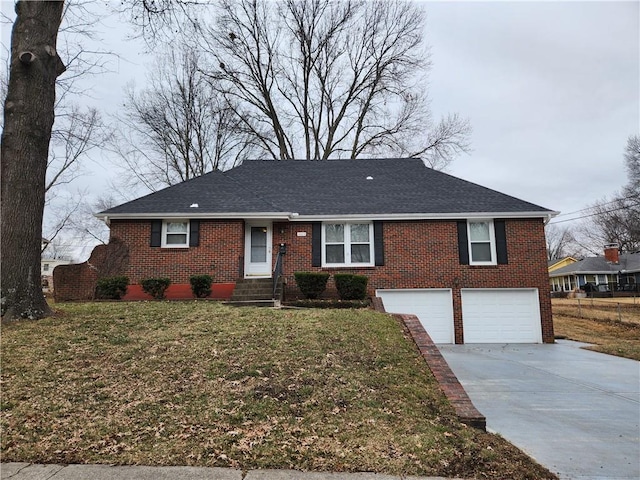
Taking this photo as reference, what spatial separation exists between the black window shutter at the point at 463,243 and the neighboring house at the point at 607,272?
33.9 metres

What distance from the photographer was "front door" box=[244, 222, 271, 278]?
13.6 metres

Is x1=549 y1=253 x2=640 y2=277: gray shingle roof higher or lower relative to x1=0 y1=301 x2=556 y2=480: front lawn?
higher

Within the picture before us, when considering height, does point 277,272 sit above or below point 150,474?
above

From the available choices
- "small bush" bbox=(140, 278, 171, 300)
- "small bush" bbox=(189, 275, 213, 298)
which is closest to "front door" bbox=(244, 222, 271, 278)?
"small bush" bbox=(189, 275, 213, 298)

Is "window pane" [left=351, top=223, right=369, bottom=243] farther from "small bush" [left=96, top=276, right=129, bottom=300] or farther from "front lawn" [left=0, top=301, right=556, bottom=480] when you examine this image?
"small bush" [left=96, top=276, right=129, bottom=300]

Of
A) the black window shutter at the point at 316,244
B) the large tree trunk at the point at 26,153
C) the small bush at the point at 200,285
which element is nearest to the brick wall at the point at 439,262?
the black window shutter at the point at 316,244

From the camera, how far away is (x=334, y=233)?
45.3ft

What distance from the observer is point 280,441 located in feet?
12.9

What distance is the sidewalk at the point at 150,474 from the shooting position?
331 cm

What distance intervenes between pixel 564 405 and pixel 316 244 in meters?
8.69

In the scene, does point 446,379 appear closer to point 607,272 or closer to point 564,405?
point 564,405

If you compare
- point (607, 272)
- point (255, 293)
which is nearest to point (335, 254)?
point (255, 293)

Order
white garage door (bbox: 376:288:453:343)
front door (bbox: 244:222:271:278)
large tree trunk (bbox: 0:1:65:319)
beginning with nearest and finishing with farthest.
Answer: large tree trunk (bbox: 0:1:65:319)
white garage door (bbox: 376:288:453:343)
front door (bbox: 244:222:271:278)

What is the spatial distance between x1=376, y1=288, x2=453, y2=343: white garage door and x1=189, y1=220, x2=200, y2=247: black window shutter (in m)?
6.20
